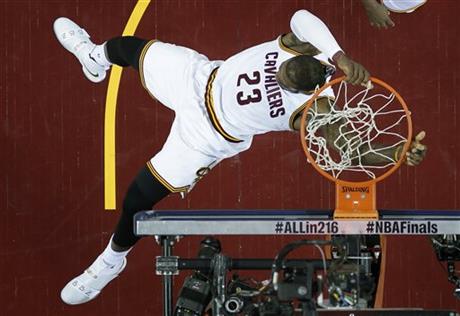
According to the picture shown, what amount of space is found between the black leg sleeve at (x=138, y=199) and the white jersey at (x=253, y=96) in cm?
65

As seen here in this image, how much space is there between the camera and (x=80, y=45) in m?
8.38

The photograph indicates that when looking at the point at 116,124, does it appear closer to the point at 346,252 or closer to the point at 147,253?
the point at 147,253

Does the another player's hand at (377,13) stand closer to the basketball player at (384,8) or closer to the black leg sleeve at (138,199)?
the basketball player at (384,8)

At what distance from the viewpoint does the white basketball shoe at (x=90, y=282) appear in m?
8.09

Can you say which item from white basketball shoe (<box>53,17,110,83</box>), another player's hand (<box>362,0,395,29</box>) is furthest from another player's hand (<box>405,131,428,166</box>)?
white basketball shoe (<box>53,17,110,83</box>)

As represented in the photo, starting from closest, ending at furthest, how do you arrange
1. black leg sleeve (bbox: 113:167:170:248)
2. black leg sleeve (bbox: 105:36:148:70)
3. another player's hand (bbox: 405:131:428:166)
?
another player's hand (bbox: 405:131:428:166) < black leg sleeve (bbox: 113:167:170:248) < black leg sleeve (bbox: 105:36:148:70)

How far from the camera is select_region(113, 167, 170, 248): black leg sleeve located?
7.62 metres

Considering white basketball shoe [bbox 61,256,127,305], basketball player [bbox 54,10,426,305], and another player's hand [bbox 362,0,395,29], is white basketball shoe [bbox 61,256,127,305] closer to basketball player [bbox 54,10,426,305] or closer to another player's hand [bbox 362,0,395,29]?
basketball player [bbox 54,10,426,305]

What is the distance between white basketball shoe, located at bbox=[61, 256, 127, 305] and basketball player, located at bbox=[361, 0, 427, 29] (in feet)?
9.07

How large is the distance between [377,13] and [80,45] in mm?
2397

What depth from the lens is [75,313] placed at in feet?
28.0

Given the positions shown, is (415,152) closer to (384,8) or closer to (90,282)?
(384,8)

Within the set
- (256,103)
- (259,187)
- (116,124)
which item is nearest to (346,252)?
(256,103)

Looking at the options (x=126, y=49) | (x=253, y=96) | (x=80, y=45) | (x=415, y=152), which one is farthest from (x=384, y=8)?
(x=415, y=152)
